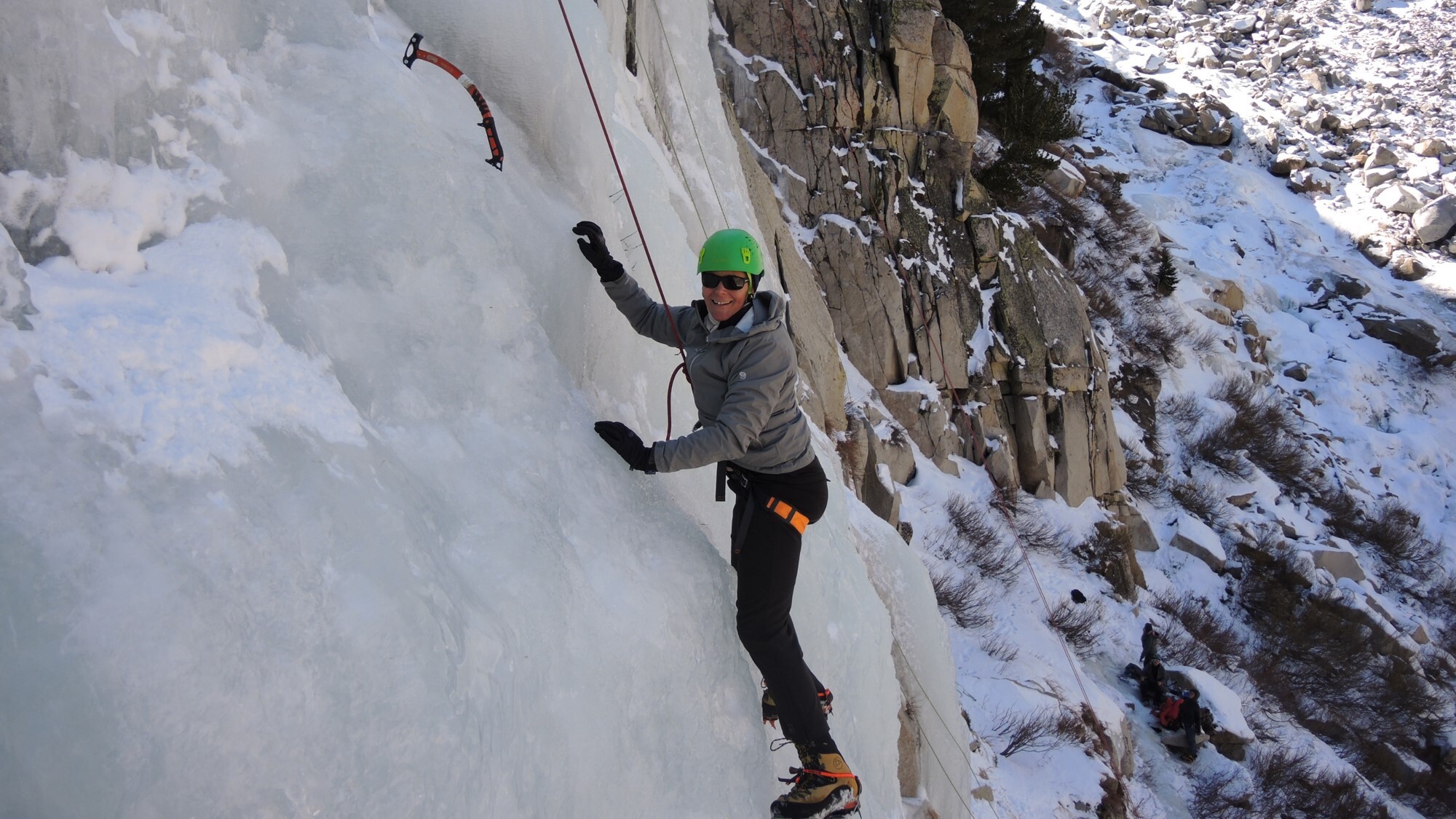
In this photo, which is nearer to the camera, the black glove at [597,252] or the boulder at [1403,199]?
the black glove at [597,252]

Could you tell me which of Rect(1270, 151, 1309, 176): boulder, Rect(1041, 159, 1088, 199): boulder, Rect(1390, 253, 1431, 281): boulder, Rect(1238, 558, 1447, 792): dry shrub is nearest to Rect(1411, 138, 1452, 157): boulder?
Rect(1270, 151, 1309, 176): boulder

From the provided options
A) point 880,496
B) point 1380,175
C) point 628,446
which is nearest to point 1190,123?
point 1380,175

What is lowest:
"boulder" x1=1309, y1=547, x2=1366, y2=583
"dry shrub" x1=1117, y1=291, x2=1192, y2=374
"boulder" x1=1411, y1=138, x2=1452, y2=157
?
"boulder" x1=1309, y1=547, x2=1366, y2=583

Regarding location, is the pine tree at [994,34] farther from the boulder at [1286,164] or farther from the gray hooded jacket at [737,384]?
the boulder at [1286,164]

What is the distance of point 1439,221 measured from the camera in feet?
76.8

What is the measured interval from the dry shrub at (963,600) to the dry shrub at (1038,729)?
171 centimetres

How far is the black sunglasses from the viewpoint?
2.36 metres

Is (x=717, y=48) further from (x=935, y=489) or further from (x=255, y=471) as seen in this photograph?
(x=255, y=471)

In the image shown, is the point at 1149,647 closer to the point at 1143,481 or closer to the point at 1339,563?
the point at 1143,481

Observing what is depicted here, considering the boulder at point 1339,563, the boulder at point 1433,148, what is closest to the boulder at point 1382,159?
the boulder at point 1433,148

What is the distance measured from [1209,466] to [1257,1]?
26.6 meters

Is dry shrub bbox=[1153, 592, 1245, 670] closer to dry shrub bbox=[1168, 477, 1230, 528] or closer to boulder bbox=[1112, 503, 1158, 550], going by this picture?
boulder bbox=[1112, 503, 1158, 550]

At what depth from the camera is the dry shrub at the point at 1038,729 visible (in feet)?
27.3

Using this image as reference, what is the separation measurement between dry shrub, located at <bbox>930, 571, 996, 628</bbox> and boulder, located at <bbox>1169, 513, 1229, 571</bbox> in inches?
210
